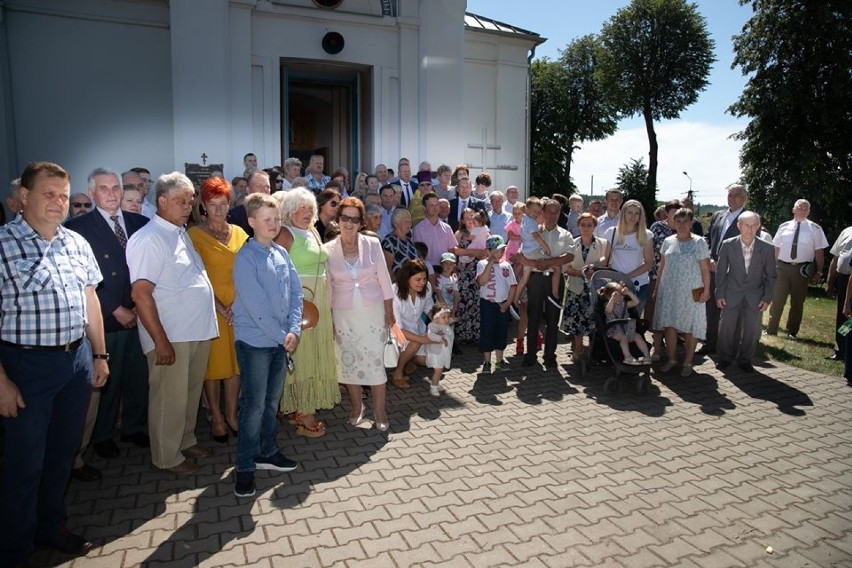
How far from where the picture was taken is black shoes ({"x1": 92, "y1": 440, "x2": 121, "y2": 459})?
4570 millimetres

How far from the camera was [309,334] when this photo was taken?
4914 millimetres

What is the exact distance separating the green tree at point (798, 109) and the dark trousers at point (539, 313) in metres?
16.2

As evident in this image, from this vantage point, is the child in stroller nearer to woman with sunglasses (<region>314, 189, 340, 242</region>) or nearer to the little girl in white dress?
the little girl in white dress

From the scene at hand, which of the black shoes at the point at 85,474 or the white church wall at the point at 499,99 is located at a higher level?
the white church wall at the point at 499,99

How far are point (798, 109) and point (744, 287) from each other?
16.6 m

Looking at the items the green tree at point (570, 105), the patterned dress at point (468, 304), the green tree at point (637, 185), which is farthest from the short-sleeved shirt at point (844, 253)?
the green tree at point (570, 105)

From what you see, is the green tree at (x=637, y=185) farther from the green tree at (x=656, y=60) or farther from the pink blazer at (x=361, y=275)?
the pink blazer at (x=361, y=275)

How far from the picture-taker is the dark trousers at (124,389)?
4.54 meters

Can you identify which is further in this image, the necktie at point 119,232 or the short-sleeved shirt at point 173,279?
the necktie at point 119,232

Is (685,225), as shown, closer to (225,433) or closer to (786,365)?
(786,365)

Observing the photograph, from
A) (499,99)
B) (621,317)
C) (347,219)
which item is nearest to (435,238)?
(621,317)

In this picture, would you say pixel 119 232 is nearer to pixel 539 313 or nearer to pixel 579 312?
pixel 539 313

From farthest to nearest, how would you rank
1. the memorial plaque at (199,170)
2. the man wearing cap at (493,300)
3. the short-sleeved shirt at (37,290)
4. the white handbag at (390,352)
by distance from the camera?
the memorial plaque at (199,170) < the man wearing cap at (493,300) < the white handbag at (390,352) < the short-sleeved shirt at (37,290)

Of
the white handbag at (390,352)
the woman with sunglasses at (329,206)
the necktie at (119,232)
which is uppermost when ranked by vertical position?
the woman with sunglasses at (329,206)
